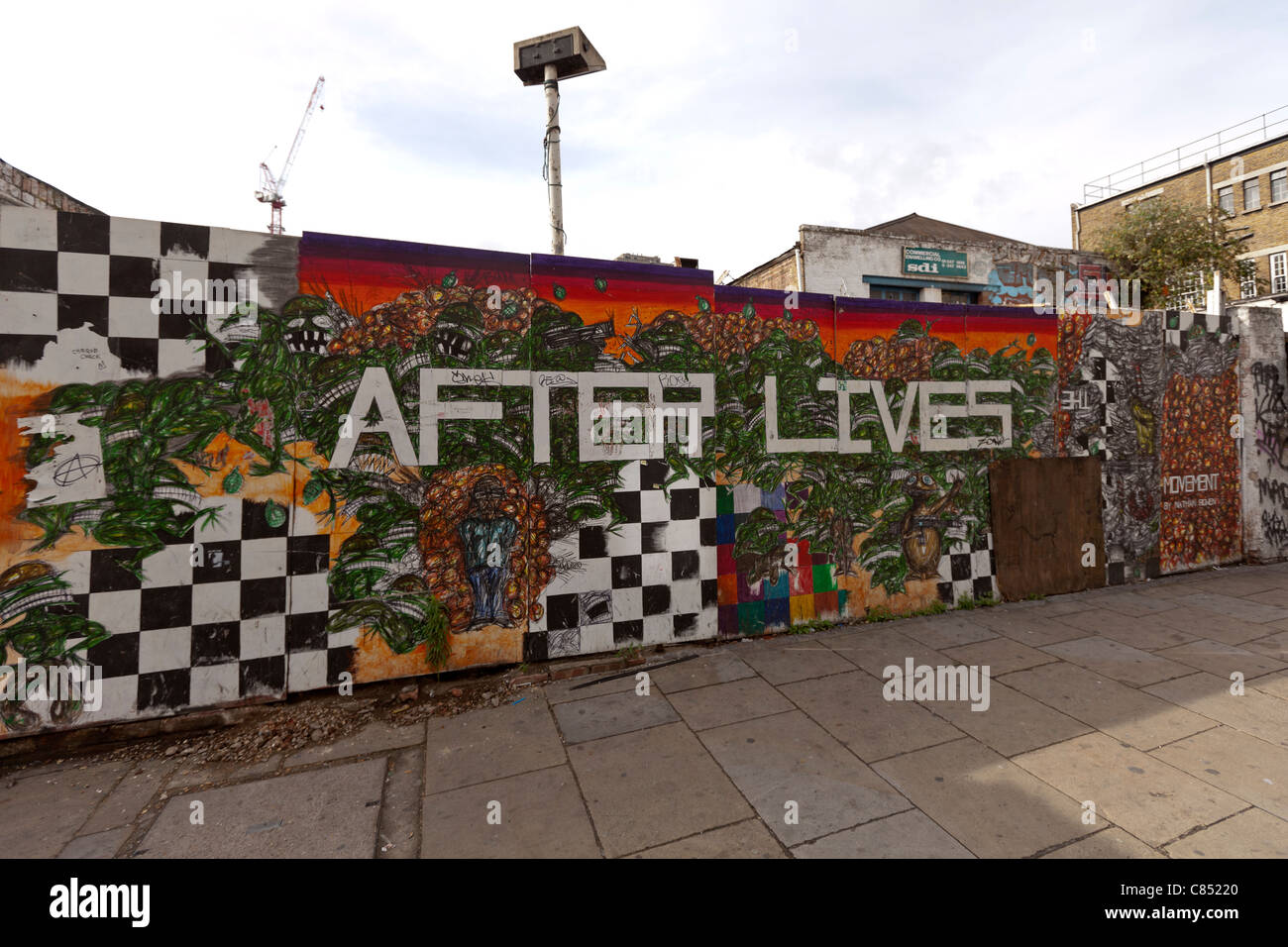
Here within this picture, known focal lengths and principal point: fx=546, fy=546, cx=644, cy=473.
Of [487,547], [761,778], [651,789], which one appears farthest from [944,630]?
[487,547]

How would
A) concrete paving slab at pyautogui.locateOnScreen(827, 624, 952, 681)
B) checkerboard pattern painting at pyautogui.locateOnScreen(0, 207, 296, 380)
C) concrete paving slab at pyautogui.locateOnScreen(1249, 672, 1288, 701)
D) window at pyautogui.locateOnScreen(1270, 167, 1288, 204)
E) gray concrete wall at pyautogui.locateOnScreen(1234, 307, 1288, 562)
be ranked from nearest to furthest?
checkerboard pattern painting at pyautogui.locateOnScreen(0, 207, 296, 380)
concrete paving slab at pyautogui.locateOnScreen(1249, 672, 1288, 701)
concrete paving slab at pyautogui.locateOnScreen(827, 624, 952, 681)
gray concrete wall at pyautogui.locateOnScreen(1234, 307, 1288, 562)
window at pyautogui.locateOnScreen(1270, 167, 1288, 204)

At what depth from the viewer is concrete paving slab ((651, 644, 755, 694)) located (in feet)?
13.1

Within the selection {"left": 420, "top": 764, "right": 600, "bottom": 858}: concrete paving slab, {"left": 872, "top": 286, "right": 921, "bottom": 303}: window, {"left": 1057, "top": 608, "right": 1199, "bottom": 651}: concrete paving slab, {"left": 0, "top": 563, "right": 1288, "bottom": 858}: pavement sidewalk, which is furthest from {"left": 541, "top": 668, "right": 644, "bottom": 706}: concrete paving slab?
{"left": 872, "top": 286, "right": 921, "bottom": 303}: window

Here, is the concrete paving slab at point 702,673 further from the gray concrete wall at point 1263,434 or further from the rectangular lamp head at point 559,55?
the gray concrete wall at point 1263,434

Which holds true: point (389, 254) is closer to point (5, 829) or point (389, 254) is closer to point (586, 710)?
point (586, 710)

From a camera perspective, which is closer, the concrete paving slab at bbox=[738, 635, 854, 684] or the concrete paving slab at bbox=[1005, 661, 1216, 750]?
the concrete paving slab at bbox=[1005, 661, 1216, 750]

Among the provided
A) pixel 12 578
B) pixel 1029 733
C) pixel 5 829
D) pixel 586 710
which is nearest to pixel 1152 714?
pixel 1029 733

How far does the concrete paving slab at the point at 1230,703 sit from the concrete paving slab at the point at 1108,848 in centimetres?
163

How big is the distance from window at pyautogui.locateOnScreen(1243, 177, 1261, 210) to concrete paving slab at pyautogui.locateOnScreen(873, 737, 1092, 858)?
1437 inches

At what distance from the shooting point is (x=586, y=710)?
Result: 3648 millimetres

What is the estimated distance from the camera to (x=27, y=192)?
6.30 meters

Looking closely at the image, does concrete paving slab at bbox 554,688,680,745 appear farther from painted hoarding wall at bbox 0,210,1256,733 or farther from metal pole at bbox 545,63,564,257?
metal pole at bbox 545,63,564,257


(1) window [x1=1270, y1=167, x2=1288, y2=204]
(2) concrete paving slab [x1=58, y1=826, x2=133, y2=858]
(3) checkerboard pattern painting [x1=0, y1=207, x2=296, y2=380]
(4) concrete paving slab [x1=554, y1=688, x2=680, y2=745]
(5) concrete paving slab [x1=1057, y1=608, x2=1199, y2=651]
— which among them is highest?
(1) window [x1=1270, y1=167, x2=1288, y2=204]

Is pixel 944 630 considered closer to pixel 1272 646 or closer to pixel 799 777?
pixel 1272 646
